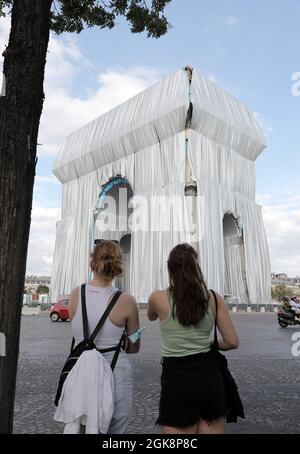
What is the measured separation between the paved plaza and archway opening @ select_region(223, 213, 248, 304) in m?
25.2

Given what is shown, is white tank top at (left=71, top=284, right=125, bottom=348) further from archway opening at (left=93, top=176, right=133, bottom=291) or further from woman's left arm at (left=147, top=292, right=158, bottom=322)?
archway opening at (left=93, top=176, right=133, bottom=291)

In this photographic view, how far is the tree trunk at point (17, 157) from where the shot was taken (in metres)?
2.49

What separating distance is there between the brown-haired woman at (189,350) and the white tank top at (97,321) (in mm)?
234

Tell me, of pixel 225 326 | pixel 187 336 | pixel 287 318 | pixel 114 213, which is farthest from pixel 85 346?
pixel 114 213

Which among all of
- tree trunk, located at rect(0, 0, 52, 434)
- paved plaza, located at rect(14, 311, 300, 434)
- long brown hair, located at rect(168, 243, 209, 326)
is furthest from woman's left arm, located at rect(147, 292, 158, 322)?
paved plaza, located at rect(14, 311, 300, 434)

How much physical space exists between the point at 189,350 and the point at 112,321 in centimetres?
42

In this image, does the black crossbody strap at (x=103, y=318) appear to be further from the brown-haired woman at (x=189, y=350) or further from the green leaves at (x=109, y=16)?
the green leaves at (x=109, y=16)

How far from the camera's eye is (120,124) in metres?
38.3

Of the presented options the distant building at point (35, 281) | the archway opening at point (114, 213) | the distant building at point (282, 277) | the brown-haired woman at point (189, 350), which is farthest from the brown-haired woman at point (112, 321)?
the distant building at point (282, 277)

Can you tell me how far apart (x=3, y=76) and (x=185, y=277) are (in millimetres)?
1696

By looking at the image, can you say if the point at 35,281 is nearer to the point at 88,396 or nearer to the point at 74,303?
the point at 74,303

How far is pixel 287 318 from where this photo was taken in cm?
1634

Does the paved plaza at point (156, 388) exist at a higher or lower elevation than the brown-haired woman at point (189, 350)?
lower
